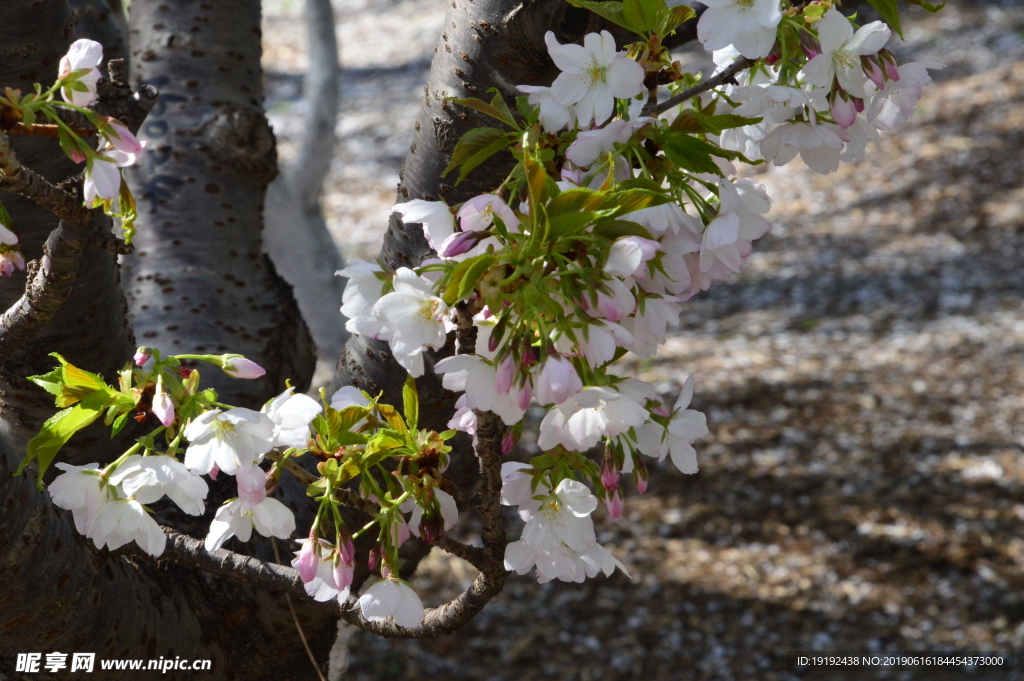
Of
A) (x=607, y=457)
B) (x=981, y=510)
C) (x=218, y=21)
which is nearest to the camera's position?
(x=607, y=457)

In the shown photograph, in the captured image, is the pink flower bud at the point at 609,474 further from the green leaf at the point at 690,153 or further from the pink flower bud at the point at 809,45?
the pink flower bud at the point at 809,45

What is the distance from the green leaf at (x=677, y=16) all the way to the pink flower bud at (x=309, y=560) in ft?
1.79

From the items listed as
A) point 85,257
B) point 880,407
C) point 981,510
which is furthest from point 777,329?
point 85,257

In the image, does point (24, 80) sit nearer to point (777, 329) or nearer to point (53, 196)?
point (53, 196)

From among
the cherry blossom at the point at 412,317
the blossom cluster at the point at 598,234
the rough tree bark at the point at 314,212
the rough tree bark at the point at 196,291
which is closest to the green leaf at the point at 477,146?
the blossom cluster at the point at 598,234

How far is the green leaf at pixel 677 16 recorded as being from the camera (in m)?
0.66

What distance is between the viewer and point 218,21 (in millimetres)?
1597

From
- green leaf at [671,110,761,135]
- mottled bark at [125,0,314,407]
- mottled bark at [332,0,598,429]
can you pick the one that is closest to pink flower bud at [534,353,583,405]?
green leaf at [671,110,761,135]

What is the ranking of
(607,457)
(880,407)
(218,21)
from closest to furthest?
(607,457) → (218,21) → (880,407)

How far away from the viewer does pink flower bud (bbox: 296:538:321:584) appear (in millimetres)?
706

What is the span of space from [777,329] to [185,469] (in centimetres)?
389

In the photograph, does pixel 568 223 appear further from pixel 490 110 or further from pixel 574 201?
pixel 490 110

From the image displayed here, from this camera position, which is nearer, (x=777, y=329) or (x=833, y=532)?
(x=833, y=532)

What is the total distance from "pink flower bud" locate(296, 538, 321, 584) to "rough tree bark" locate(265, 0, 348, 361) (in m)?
1.90
